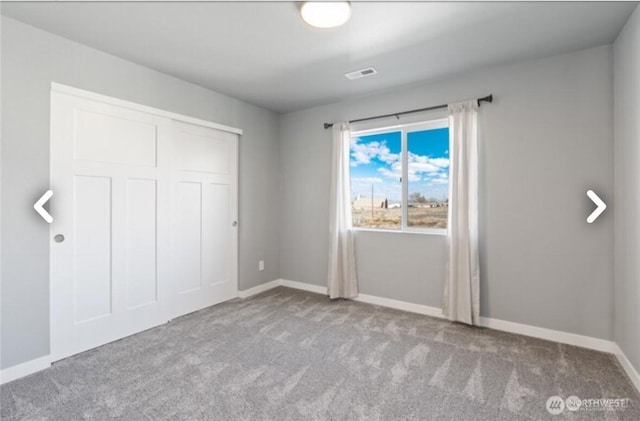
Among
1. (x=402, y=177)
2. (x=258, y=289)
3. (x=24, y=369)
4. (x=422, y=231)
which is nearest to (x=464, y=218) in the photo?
(x=422, y=231)

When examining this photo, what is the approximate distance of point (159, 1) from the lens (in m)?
1.94

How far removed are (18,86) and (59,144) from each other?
1.43 ft

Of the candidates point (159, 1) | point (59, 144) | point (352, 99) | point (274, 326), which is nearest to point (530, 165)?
point (352, 99)

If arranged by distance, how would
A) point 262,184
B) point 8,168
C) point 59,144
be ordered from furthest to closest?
point 262,184 → point 59,144 → point 8,168

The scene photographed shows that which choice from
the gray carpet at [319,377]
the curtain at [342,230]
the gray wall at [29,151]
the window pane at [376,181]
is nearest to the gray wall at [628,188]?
the gray carpet at [319,377]

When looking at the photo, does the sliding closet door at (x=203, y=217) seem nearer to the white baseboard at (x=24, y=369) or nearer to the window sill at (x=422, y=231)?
the white baseboard at (x=24, y=369)

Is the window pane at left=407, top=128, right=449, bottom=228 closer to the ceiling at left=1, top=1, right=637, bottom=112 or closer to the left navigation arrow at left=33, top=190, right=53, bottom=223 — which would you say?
the ceiling at left=1, top=1, right=637, bottom=112

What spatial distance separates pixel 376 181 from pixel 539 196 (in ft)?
5.46

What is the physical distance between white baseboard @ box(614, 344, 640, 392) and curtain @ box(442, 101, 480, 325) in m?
0.98

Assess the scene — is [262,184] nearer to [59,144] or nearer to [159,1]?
[59,144]

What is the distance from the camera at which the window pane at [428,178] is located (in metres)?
3.31
